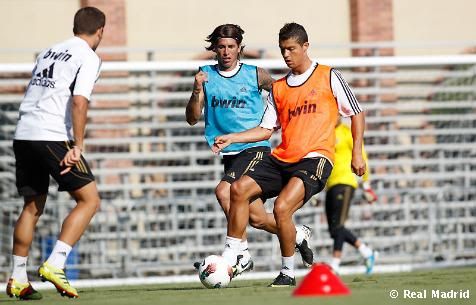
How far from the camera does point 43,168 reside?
10414 millimetres

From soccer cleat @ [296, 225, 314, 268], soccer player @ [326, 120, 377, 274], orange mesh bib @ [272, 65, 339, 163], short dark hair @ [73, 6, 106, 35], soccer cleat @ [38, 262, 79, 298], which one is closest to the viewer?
soccer cleat @ [38, 262, 79, 298]

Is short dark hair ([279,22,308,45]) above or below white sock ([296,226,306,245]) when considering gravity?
above

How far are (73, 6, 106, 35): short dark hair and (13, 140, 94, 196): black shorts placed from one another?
89cm

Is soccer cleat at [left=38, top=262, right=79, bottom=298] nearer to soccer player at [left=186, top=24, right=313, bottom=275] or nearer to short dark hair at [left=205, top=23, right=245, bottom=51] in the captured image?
soccer player at [left=186, top=24, right=313, bottom=275]

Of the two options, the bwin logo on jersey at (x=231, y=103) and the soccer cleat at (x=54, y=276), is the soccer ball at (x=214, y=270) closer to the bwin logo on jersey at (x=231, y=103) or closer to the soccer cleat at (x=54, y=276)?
the soccer cleat at (x=54, y=276)

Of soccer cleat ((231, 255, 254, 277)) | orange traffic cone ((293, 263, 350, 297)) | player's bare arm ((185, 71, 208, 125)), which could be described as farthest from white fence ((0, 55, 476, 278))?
orange traffic cone ((293, 263, 350, 297))

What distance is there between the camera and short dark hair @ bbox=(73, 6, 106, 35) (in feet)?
34.3

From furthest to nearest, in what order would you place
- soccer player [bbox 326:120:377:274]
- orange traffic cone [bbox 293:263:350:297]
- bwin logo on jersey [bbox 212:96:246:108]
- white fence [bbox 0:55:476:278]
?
white fence [bbox 0:55:476:278]
soccer player [bbox 326:120:377:274]
bwin logo on jersey [bbox 212:96:246:108]
orange traffic cone [bbox 293:263:350:297]

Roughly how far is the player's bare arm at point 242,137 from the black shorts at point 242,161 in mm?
198

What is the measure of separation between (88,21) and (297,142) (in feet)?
6.56

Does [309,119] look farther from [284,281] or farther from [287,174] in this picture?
[284,281]

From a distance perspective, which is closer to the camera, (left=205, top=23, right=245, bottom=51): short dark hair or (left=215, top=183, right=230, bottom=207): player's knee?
(left=215, top=183, right=230, bottom=207): player's knee

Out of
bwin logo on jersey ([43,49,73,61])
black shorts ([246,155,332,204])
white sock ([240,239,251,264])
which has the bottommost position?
white sock ([240,239,251,264])

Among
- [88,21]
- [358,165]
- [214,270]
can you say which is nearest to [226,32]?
[88,21]
